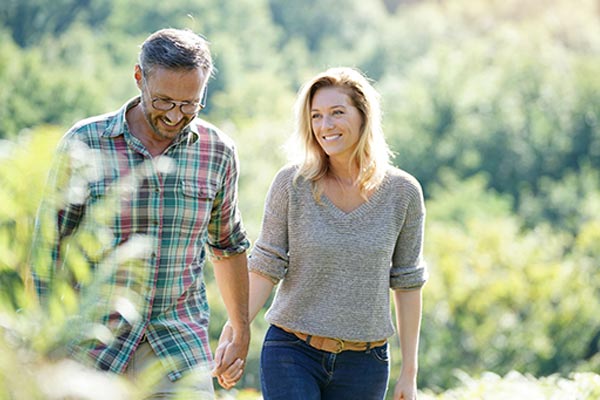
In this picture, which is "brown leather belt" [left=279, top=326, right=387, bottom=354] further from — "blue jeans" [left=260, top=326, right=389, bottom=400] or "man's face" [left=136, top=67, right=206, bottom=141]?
"man's face" [left=136, top=67, right=206, bottom=141]

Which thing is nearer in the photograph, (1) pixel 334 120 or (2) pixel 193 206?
(2) pixel 193 206

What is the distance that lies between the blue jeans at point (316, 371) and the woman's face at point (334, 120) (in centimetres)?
65

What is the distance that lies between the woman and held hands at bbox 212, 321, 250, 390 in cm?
1

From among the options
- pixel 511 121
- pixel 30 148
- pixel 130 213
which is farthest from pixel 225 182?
pixel 511 121

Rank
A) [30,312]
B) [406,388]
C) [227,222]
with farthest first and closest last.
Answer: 1. [406,388]
2. [227,222]
3. [30,312]

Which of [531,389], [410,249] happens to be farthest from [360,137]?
[531,389]

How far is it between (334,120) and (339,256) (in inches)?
18.3

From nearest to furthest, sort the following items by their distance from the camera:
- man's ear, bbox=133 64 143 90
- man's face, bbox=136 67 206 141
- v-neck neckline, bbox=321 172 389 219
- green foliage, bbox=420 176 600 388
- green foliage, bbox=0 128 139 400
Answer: green foliage, bbox=0 128 139 400 < man's face, bbox=136 67 206 141 < man's ear, bbox=133 64 143 90 < v-neck neckline, bbox=321 172 389 219 < green foliage, bbox=420 176 600 388

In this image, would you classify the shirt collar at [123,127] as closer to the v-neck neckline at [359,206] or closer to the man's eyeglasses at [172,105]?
the man's eyeglasses at [172,105]

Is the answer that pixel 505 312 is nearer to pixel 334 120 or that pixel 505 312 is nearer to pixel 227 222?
pixel 334 120

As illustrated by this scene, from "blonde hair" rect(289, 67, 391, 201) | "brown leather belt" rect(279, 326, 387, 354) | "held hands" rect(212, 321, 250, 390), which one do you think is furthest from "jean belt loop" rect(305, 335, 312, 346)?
"blonde hair" rect(289, 67, 391, 201)

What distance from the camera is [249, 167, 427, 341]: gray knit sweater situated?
12.1ft

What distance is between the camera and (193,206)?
10.7 ft

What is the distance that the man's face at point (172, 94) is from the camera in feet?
9.96
